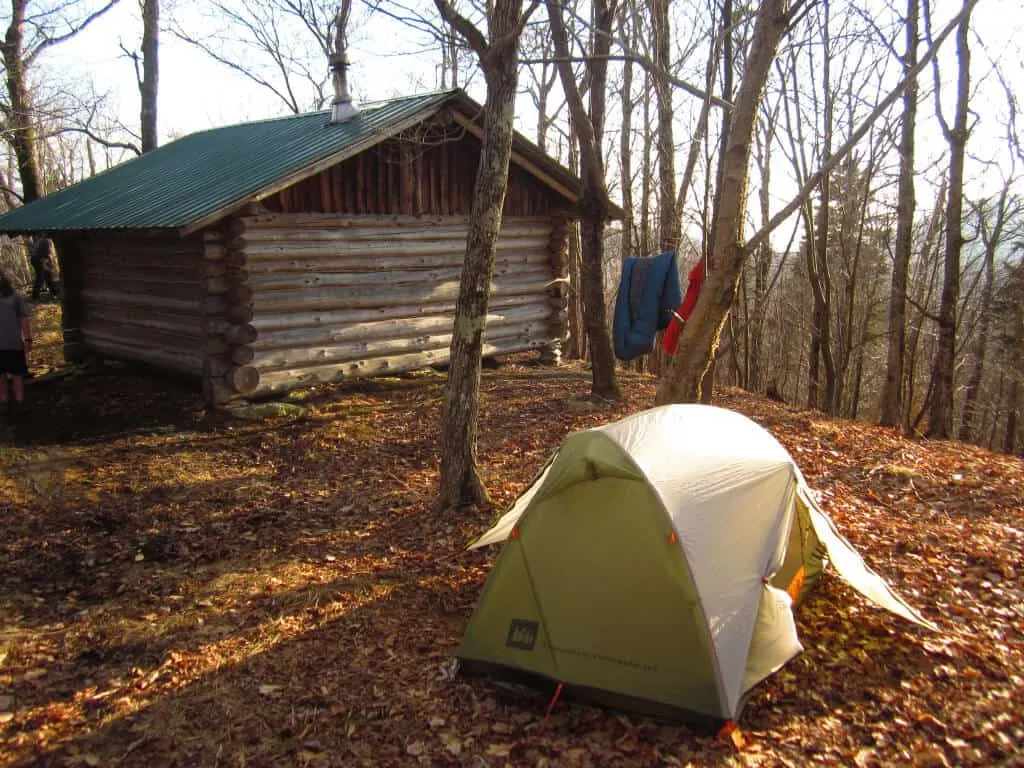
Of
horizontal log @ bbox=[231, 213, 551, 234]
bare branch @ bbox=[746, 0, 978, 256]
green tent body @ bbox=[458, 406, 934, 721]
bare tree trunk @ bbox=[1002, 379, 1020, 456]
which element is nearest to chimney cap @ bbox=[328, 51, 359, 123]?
horizontal log @ bbox=[231, 213, 551, 234]

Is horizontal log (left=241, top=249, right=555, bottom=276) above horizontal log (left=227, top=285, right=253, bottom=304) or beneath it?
above

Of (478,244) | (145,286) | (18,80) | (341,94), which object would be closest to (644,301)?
(478,244)

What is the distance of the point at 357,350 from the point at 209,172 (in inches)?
147

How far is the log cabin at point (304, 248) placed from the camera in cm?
1039

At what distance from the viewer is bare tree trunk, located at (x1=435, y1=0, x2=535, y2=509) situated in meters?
6.59

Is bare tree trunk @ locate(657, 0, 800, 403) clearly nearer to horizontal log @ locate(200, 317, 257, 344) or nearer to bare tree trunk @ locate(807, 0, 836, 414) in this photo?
horizontal log @ locate(200, 317, 257, 344)

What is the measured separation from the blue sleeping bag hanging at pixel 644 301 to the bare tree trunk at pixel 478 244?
2408 millimetres

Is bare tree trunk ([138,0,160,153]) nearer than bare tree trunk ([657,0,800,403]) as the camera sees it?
No

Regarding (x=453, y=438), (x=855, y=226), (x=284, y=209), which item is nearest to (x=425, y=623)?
(x=453, y=438)

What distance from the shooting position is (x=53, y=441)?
9.46 meters

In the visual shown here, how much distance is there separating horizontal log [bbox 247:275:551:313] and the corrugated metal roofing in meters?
1.64

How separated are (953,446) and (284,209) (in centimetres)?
1039

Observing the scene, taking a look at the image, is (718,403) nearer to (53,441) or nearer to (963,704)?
(963,704)

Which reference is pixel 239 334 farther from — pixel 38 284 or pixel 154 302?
pixel 38 284
